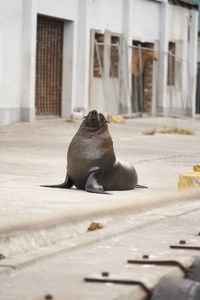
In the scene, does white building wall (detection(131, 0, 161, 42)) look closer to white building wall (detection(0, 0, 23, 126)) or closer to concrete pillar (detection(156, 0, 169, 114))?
concrete pillar (detection(156, 0, 169, 114))

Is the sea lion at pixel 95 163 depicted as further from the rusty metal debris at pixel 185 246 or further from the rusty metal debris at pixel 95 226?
the rusty metal debris at pixel 185 246

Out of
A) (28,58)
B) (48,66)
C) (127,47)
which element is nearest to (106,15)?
(127,47)

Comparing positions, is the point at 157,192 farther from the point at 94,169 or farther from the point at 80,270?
the point at 80,270

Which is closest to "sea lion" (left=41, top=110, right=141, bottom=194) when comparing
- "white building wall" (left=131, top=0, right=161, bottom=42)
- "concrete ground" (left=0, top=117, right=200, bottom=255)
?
"concrete ground" (left=0, top=117, right=200, bottom=255)

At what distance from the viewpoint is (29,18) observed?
23.6m

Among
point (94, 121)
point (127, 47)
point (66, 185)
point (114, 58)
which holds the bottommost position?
point (66, 185)

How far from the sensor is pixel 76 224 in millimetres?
8398

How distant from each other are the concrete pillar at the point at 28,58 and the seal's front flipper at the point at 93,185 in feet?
42.3

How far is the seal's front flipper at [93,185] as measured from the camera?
35.3ft

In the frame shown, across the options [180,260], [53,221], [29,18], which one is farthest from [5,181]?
[29,18]

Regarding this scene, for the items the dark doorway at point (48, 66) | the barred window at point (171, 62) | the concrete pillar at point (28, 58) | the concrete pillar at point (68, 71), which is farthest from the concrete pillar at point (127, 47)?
the concrete pillar at point (28, 58)

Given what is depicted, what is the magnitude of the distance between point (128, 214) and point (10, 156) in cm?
672

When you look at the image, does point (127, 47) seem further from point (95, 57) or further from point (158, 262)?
point (158, 262)

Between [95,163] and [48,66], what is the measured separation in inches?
597
